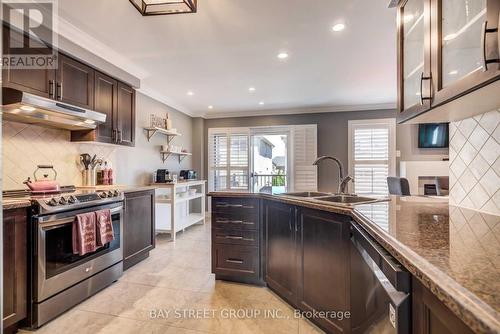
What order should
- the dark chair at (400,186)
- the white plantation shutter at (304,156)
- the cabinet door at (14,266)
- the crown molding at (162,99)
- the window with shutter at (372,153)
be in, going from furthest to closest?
the white plantation shutter at (304,156), the window with shutter at (372,153), the crown molding at (162,99), the dark chair at (400,186), the cabinet door at (14,266)

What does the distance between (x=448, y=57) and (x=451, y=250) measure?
830 mm

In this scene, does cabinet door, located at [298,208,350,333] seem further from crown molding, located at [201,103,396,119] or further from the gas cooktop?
crown molding, located at [201,103,396,119]

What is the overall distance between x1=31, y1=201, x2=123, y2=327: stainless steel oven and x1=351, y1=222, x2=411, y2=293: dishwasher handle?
225 centimetres

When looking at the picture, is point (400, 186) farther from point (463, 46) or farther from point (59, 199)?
point (59, 199)

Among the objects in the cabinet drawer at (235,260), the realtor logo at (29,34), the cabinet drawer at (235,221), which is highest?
the realtor logo at (29,34)

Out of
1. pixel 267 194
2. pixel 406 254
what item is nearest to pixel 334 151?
pixel 267 194

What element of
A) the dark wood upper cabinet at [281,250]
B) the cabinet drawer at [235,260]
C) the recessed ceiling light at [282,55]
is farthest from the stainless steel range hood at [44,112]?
the recessed ceiling light at [282,55]

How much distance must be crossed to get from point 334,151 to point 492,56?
5.04 m

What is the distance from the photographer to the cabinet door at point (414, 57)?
48.6 inches

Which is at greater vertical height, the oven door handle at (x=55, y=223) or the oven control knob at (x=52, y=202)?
the oven control knob at (x=52, y=202)

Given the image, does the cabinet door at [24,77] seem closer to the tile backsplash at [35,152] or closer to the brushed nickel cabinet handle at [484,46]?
the tile backsplash at [35,152]

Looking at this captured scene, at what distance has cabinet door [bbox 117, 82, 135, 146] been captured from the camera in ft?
10.8

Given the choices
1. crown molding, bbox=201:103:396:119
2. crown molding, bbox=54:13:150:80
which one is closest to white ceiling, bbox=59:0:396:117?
crown molding, bbox=54:13:150:80

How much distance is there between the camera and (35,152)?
8.30 feet
